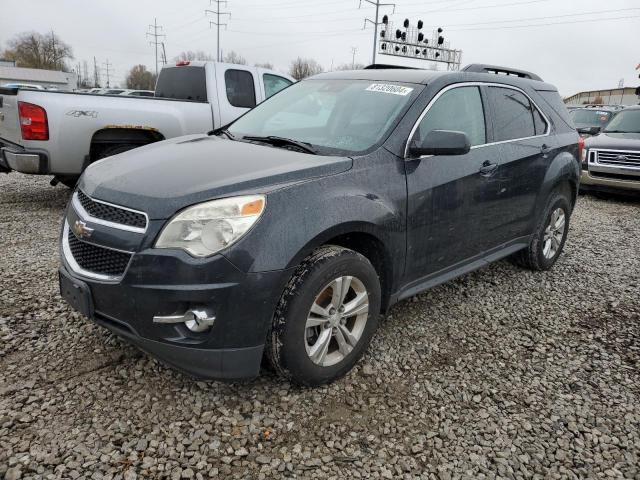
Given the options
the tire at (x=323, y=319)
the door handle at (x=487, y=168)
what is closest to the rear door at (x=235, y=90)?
the door handle at (x=487, y=168)

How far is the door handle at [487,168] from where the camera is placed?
3.57 m

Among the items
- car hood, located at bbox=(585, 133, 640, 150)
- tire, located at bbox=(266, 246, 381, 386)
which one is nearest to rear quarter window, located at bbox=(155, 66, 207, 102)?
tire, located at bbox=(266, 246, 381, 386)

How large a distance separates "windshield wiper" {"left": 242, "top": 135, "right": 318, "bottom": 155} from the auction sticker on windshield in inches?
28.3

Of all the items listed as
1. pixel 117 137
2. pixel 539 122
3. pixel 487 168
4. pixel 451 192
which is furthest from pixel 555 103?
pixel 117 137

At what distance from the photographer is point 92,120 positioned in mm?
5738

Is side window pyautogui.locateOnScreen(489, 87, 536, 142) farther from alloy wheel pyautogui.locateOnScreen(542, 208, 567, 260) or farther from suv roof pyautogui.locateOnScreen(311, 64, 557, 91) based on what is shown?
alloy wheel pyautogui.locateOnScreen(542, 208, 567, 260)

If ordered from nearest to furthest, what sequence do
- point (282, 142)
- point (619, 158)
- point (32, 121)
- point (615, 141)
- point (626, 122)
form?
point (282, 142) → point (32, 121) → point (619, 158) → point (615, 141) → point (626, 122)

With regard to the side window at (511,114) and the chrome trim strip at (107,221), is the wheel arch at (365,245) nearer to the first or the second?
the chrome trim strip at (107,221)

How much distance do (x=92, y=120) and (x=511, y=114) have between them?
4.50m

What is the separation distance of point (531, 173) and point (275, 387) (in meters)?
2.80

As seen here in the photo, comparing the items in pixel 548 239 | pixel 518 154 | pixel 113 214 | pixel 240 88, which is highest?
pixel 240 88

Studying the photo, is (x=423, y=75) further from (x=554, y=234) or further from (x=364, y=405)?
(x=554, y=234)

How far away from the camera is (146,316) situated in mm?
2334

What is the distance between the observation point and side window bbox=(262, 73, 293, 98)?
25.1 ft
